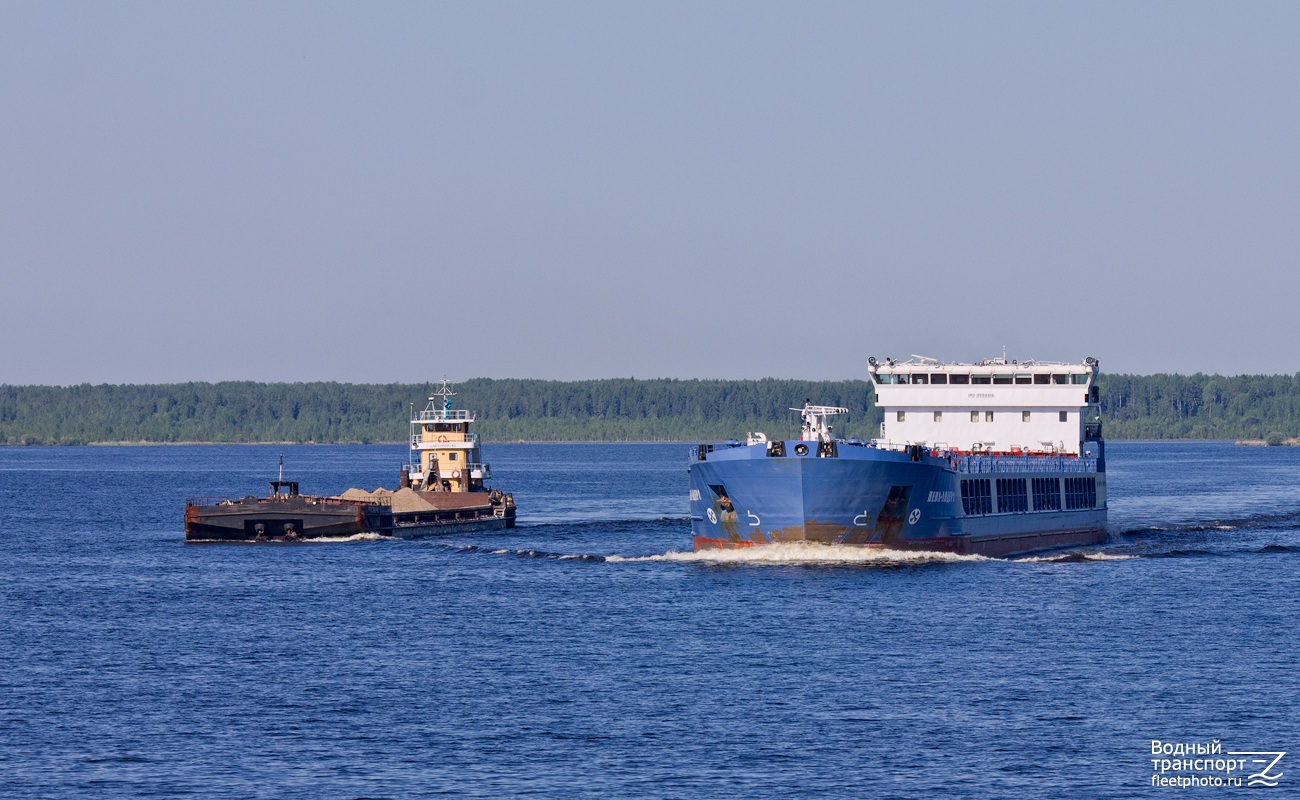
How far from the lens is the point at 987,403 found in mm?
88875

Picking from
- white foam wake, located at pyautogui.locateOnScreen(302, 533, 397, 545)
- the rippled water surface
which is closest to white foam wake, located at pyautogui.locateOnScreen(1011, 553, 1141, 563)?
the rippled water surface

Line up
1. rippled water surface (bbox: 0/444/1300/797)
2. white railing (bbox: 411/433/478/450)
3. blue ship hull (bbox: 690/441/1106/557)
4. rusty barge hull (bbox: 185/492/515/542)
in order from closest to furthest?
1. rippled water surface (bbox: 0/444/1300/797)
2. blue ship hull (bbox: 690/441/1106/557)
3. rusty barge hull (bbox: 185/492/515/542)
4. white railing (bbox: 411/433/478/450)

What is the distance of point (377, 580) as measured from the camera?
6819 cm

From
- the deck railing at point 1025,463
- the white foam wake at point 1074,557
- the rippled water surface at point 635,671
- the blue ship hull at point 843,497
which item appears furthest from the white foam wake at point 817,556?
the white foam wake at point 1074,557

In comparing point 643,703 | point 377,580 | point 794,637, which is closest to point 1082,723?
point 643,703

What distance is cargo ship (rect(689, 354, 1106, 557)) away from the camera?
64562 millimetres

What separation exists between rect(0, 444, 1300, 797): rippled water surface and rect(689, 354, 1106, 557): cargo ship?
1.50 meters

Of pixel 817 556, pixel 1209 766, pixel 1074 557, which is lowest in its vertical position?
pixel 1209 766

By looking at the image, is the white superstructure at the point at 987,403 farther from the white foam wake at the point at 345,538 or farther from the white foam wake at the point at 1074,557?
the white foam wake at the point at 345,538

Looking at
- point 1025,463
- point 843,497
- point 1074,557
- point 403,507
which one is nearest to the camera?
point 843,497

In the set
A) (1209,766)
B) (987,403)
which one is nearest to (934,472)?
(987,403)

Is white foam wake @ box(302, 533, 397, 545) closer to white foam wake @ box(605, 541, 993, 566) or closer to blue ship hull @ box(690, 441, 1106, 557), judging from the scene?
blue ship hull @ box(690, 441, 1106, 557)

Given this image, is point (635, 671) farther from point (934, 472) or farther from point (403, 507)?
point (403, 507)

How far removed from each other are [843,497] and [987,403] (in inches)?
1041
